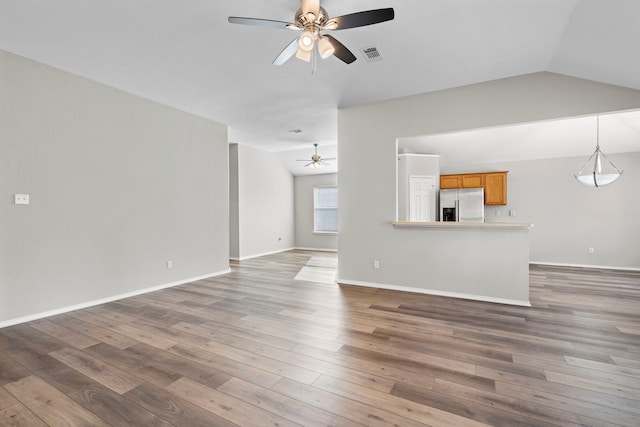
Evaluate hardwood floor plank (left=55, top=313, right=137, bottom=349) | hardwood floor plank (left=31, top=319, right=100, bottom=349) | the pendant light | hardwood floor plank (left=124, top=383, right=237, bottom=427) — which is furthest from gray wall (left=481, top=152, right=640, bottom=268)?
hardwood floor plank (left=31, top=319, right=100, bottom=349)

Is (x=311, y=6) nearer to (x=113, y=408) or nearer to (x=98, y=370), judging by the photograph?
(x=113, y=408)

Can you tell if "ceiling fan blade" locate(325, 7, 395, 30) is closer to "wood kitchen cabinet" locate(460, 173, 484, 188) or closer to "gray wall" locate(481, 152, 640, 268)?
"wood kitchen cabinet" locate(460, 173, 484, 188)

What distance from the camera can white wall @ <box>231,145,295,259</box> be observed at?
718 cm

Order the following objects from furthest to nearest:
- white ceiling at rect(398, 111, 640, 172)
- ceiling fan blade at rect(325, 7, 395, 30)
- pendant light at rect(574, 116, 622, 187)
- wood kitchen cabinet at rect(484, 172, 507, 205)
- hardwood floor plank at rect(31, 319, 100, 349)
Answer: wood kitchen cabinet at rect(484, 172, 507, 205) < white ceiling at rect(398, 111, 640, 172) < pendant light at rect(574, 116, 622, 187) < hardwood floor plank at rect(31, 319, 100, 349) < ceiling fan blade at rect(325, 7, 395, 30)

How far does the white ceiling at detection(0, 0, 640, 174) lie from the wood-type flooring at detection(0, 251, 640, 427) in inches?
105

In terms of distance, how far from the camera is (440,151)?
6.62m

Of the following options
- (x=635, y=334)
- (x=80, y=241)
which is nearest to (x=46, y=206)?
(x=80, y=241)

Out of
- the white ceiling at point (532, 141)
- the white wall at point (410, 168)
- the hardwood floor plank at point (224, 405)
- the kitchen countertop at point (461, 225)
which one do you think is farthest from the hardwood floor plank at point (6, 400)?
the white wall at point (410, 168)

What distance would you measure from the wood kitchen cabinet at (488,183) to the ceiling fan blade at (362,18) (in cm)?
576

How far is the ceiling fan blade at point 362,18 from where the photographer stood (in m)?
1.90

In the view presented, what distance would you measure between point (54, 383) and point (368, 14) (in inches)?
132

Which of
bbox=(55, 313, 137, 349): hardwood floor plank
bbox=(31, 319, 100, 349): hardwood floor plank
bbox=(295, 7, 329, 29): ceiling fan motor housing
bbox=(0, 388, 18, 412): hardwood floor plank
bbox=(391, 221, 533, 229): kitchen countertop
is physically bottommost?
bbox=(55, 313, 137, 349): hardwood floor plank

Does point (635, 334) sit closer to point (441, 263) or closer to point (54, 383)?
point (441, 263)

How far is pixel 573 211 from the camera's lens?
6.15 metres
